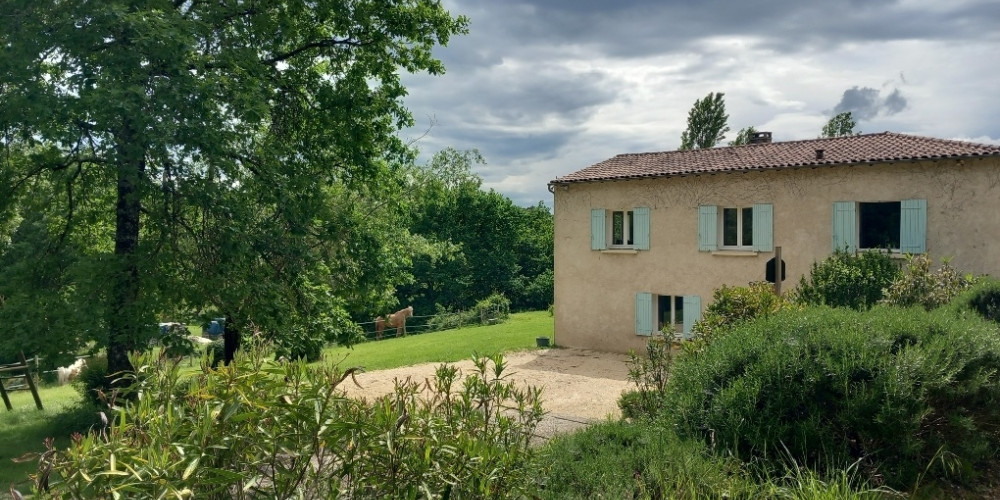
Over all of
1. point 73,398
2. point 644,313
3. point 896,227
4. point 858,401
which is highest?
point 896,227

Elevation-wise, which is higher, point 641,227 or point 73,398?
point 641,227

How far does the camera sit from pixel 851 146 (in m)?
16.3

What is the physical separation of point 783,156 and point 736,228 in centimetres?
230

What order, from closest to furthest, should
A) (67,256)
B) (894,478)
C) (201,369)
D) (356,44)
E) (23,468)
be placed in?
(201,369) < (894,478) < (23,468) < (67,256) < (356,44)

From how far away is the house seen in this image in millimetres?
13930

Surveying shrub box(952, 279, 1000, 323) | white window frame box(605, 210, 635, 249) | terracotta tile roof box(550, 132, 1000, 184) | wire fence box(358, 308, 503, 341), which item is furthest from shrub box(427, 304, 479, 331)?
shrub box(952, 279, 1000, 323)

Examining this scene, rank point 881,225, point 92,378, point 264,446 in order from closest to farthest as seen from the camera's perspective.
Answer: point 264,446, point 92,378, point 881,225

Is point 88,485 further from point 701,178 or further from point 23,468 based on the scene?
point 701,178

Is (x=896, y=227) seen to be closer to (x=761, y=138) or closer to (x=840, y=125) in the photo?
(x=761, y=138)

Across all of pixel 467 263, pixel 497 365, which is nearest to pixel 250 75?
pixel 497 365

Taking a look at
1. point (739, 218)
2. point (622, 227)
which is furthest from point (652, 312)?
point (739, 218)

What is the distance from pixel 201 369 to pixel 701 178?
53.8 ft

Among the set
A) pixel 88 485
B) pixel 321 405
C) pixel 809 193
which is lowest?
pixel 88 485

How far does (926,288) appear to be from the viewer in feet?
37.0
